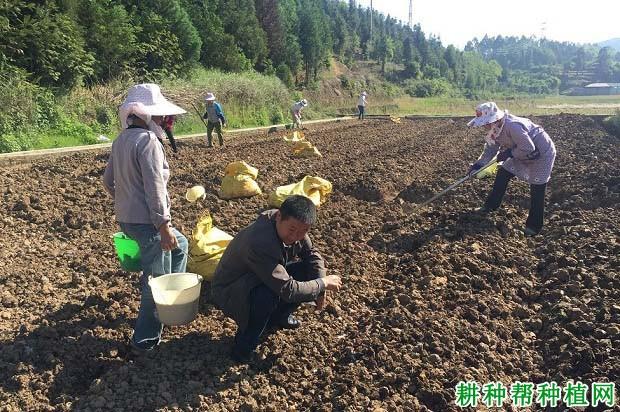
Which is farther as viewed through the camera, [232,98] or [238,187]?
[232,98]

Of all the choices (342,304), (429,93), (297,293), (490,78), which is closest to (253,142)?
(342,304)

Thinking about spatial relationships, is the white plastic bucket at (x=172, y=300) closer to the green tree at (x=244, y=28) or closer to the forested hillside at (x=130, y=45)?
the forested hillside at (x=130, y=45)

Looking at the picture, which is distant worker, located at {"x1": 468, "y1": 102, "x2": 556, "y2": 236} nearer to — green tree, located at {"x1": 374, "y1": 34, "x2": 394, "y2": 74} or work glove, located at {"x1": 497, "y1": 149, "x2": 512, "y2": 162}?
work glove, located at {"x1": 497, "y1": 149, "x2": 512, "y2": 162}

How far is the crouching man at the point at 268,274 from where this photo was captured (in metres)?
2.94

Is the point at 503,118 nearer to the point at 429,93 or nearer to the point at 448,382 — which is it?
the point at 448,382

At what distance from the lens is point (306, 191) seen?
261 inches

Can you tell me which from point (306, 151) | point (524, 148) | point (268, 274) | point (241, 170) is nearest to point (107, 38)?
point (306, 151)

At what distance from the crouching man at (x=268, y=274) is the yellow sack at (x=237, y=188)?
366 cm

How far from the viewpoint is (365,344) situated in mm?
3510

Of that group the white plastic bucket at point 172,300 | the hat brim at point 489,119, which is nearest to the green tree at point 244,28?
the hat brim at point 489,119

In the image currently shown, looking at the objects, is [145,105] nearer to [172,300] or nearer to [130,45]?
[172,300]

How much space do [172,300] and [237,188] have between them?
3807 mm

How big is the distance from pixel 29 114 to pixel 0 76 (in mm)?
1043

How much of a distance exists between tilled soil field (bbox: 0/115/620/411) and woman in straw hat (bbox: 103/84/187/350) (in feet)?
1.69
